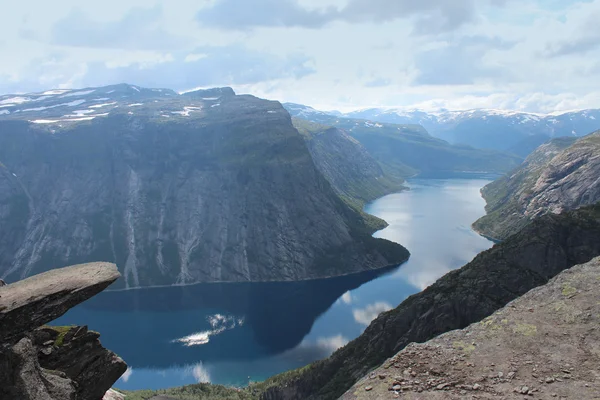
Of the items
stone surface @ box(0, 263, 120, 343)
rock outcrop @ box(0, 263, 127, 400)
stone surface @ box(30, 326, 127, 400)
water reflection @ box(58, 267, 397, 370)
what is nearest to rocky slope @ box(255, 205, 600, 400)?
water reflection @ box(58, 267, 397, 370)

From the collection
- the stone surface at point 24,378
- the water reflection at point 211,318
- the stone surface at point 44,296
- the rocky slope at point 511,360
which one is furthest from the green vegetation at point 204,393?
the rocky slope at point 511,360

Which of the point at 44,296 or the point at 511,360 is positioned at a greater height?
the point at 44,296

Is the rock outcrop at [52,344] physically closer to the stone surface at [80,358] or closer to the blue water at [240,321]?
the stone surface at [80,358]

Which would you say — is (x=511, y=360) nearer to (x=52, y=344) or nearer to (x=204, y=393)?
(x=52, y=344)

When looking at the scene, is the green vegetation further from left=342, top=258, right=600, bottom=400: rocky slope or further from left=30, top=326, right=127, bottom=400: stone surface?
left=342, top=258, right=600, bottom=400: rocky slope

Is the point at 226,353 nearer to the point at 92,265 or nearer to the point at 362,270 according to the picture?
the point at 362,270

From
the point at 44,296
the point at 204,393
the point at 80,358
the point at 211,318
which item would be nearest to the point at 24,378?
the point at 44,296

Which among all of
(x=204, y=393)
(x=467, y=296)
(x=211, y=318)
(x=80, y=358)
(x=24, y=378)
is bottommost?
(x=204, y=393)
